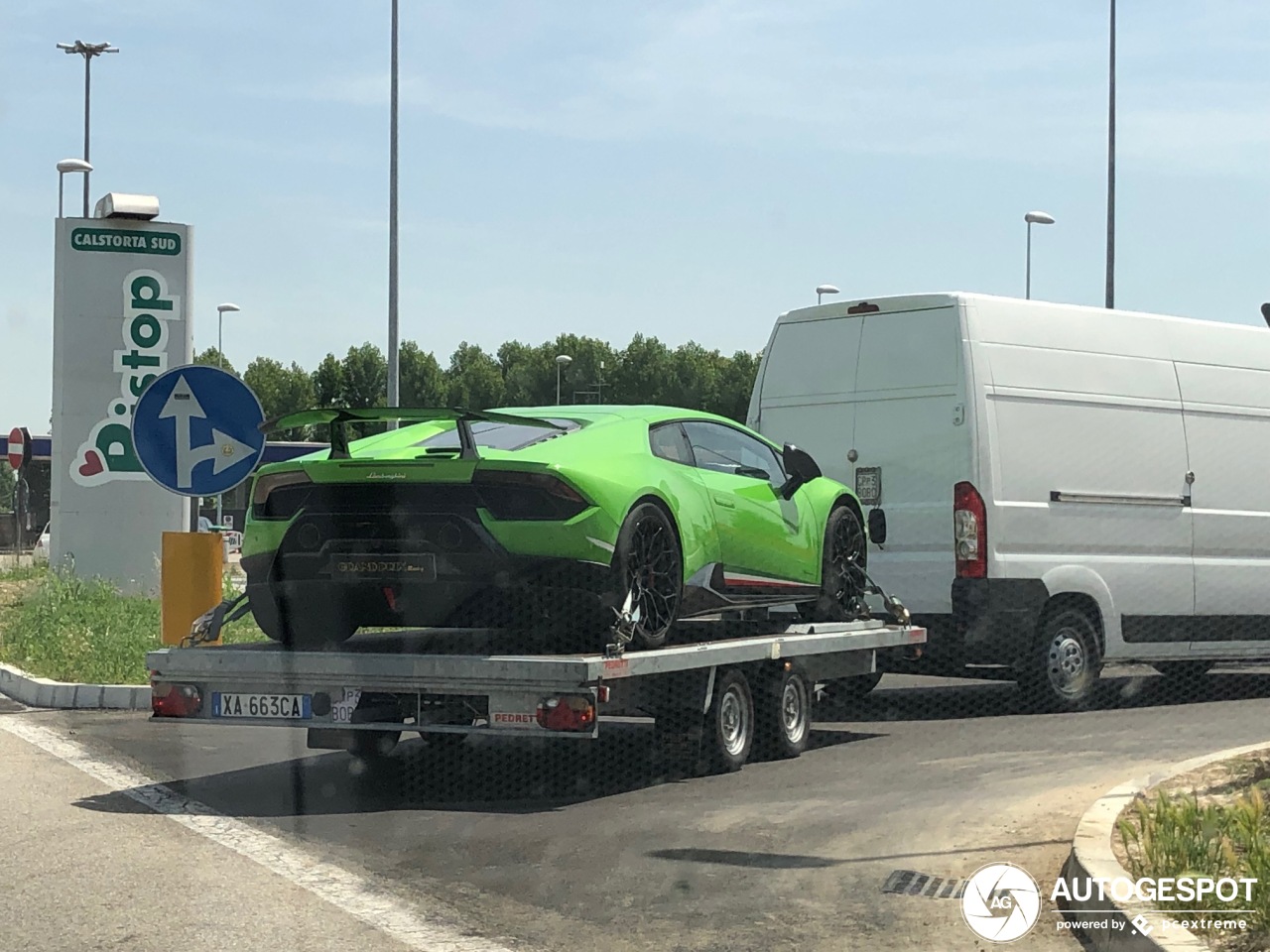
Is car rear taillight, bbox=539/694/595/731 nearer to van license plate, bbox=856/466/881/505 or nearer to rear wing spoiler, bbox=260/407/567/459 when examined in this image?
rear wing spoiler, bbox=260/407/567/459

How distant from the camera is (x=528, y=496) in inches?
333

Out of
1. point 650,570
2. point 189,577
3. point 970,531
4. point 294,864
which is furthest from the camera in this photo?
point 189,577

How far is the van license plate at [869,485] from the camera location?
12.3 metres

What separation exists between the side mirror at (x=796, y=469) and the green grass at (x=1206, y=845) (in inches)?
164

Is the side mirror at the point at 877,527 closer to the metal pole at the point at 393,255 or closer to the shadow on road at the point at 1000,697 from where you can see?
the shadow on road at the point at 1000,697

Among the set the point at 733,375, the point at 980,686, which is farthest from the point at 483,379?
the point at 980,686

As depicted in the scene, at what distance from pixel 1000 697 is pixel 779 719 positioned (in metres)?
4.11

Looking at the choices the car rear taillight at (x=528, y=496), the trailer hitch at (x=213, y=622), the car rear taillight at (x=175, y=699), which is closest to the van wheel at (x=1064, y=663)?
the car rear taillight at (x=528, y=496)

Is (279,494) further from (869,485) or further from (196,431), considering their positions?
(869,485)

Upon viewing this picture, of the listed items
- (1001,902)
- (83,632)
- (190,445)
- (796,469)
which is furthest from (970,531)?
(83,632)

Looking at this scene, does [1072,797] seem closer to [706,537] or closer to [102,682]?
[706,537]

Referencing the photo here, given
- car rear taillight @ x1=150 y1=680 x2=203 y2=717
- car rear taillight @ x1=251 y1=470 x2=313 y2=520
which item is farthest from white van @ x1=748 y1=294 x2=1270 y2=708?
car rear taillight @ x1=150 y1=680 x2=203 y2=717

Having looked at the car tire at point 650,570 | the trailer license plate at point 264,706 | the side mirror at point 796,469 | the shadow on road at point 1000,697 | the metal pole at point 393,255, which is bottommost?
the shadow on road at point 1000,697

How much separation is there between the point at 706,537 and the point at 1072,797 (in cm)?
226
